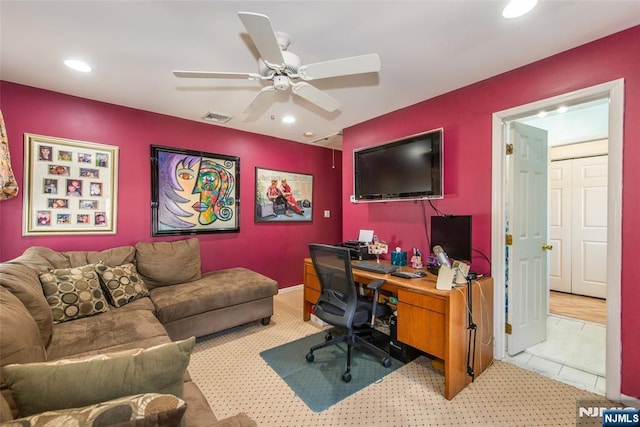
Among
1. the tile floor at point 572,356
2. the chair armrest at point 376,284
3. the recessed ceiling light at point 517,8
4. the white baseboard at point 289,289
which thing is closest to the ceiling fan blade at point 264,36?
the recessed ceiling light at point 517,8

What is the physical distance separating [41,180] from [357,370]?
336cm

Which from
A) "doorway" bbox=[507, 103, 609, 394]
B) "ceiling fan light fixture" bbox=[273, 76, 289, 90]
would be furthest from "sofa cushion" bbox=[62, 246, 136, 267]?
"doorway" bbox=[507, 103, 609, 394]

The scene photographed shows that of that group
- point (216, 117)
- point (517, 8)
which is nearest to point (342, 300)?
point (517, 8)

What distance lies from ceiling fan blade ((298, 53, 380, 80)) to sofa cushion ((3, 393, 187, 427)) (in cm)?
172

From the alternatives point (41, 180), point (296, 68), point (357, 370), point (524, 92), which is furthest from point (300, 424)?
point (41, 180)

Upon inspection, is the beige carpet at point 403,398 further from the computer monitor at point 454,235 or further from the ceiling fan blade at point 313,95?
the ceiling fan blade at point 313,95

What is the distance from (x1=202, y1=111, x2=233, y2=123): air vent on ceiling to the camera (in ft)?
10.5

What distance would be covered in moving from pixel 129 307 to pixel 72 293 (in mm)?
403

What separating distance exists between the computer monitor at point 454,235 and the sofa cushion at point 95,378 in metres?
2.08

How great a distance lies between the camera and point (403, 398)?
1.88 m

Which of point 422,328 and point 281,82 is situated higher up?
point 281,82

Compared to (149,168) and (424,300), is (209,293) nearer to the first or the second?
(149,168)

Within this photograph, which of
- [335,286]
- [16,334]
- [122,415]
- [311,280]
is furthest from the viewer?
[311,280]

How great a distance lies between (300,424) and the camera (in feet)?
5.42
